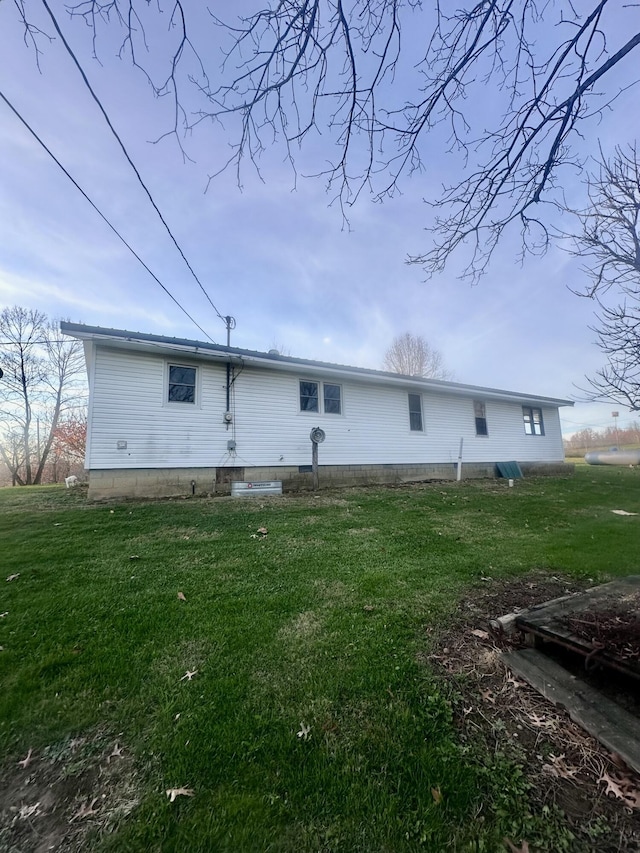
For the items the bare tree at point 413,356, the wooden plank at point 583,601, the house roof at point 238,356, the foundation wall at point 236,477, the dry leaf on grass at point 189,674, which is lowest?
the dry leaf on grass at point 189,674

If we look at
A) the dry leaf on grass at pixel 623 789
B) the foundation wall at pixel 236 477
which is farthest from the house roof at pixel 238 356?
the dry leaf on grass at pixel 623 789

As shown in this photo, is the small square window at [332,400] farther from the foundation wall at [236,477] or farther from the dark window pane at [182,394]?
the dark window pane at [182,394]

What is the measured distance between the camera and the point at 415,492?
29.8ft

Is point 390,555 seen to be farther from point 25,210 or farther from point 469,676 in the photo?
point 25,210

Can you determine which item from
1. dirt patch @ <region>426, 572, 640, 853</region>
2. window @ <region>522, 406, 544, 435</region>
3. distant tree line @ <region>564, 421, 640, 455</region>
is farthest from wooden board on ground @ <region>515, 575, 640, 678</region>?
distant tree line @ <region>564, 421, 640, 455</region>

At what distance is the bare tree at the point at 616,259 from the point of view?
4.32 metres

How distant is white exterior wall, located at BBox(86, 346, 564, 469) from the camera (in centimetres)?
788

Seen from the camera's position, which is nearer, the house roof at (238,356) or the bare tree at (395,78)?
the bare tree at (395,78)

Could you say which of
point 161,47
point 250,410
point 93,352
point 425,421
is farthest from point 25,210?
point 425,421

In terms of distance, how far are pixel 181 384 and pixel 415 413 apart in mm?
7828

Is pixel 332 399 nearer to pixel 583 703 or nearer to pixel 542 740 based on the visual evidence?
pixel 583 703

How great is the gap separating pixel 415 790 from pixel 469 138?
Result: 3.93m

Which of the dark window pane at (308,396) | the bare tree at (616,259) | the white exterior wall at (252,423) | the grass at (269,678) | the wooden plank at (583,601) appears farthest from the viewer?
the dark window pane at (308,396)

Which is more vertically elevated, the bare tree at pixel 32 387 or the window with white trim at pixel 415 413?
the bare tree at pixel 32 387
